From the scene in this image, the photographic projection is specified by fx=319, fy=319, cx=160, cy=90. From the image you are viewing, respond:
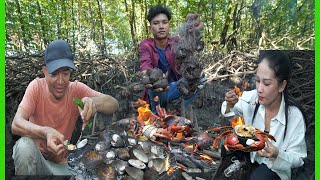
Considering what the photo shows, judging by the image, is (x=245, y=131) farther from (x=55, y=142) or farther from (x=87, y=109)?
(x=55, y=142)

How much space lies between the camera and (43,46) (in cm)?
275

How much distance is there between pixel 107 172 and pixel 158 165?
360mm

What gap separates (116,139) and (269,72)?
1217 millimetres

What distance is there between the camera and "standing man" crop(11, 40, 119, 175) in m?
2.27

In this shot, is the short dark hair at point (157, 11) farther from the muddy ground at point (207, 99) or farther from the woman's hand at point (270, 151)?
the woman's hand at point (270, 151)

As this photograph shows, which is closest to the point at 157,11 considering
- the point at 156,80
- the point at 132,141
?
the point at 156,80

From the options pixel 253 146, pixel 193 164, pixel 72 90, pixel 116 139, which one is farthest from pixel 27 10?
pixel 253 146

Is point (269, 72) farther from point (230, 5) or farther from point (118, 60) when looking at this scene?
point (118, 60)

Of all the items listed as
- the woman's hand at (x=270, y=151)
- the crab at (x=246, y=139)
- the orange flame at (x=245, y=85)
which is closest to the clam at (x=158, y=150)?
the crab at (x=246, y=139)

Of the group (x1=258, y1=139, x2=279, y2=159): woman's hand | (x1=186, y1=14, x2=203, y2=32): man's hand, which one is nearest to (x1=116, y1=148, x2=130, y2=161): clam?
(x1=258, y1=139, x2=279, y2=159): woman's hand

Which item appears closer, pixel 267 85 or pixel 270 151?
pixel 270 151

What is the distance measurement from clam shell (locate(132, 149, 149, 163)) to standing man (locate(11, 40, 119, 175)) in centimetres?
42

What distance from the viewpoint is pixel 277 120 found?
2100 mm

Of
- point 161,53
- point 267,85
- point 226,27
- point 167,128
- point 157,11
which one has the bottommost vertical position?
point 167,128
